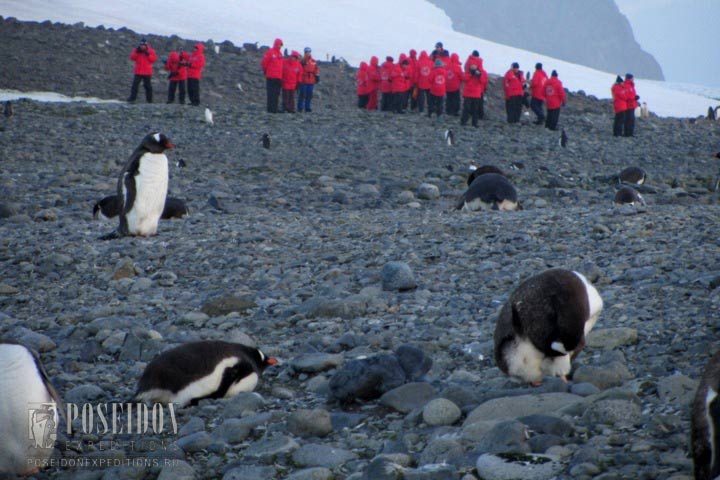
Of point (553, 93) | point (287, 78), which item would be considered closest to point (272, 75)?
point (287, 78)

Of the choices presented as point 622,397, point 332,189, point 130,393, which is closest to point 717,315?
point 622,397

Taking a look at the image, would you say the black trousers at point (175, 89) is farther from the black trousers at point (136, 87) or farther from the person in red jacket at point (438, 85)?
the person in red jacket at point (438, 85)

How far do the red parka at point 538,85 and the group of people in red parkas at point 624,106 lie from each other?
4.50ft

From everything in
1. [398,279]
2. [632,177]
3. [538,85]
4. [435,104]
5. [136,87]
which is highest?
[538,85]

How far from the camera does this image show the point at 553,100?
17.2m

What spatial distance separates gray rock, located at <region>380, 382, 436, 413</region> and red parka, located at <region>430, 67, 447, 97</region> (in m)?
15.1

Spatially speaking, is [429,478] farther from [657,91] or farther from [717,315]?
[657,91]

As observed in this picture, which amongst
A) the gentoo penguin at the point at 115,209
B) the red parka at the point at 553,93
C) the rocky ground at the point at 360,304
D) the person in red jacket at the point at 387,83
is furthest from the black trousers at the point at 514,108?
the gentoo penguin at the point at 115,209

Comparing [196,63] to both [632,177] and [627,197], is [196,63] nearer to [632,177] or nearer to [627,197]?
[632,177]

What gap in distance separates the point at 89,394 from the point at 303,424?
1.12 metres

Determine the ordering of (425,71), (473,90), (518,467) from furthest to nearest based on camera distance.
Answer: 1. (425,71)
2. (473,90)
3. (518,467)

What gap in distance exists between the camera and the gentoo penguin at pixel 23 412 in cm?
284

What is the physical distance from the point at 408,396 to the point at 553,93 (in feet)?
49.3

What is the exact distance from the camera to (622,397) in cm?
265
